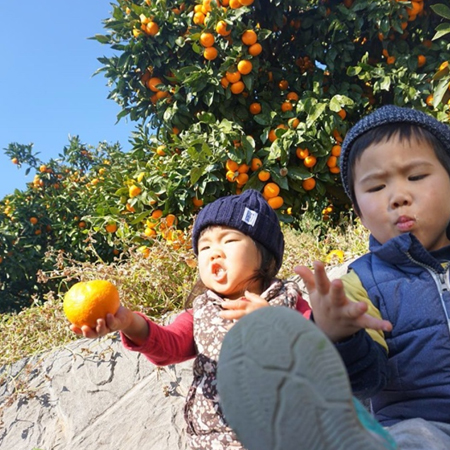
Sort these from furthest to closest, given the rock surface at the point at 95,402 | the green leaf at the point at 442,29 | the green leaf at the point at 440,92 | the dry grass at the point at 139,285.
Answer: the green leaf at the point at 442,29
the green leaf at the point at 440,92
the dry grass at the point at 139,285
the rock surface at the point at 95,402

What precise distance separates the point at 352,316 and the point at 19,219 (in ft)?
18.3

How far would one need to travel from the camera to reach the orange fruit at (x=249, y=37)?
361 cm

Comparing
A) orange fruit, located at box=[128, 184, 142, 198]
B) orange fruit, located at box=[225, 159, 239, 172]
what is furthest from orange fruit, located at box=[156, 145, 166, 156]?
orange fruit, located at box=[225, 159, 239, 172]

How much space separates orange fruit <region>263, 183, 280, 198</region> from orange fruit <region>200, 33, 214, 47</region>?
1255 mm

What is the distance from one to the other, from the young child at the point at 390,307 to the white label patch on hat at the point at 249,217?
0.36 metres

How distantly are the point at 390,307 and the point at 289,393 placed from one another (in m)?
0.76

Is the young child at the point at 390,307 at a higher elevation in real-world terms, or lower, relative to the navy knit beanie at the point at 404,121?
lower

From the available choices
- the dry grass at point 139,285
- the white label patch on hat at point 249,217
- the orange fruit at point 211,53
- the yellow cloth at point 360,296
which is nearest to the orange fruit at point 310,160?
the dry grass at point 139,285

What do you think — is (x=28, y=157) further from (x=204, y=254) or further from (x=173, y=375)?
(x=204, y=254)

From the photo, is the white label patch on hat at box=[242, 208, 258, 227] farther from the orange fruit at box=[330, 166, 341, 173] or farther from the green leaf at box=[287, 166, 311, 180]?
the orange fruit at box=[330, 166, 341, 173]

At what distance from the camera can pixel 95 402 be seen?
224cm

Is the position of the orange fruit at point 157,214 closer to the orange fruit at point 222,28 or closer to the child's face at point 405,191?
the orange fruit at point 222,28

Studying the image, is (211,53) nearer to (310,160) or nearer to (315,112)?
(315,112)

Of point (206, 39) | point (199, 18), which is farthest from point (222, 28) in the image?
point (199, 18)
